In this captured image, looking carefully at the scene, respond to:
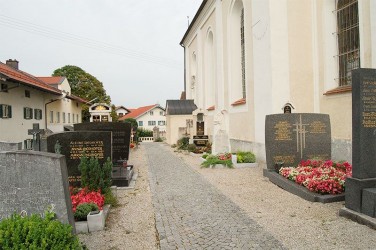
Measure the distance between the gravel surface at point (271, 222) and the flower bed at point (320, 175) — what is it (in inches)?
15.0

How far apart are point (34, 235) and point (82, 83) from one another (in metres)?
46.5

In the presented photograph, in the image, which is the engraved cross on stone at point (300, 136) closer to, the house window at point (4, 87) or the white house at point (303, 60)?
the white house at point (303, 60)

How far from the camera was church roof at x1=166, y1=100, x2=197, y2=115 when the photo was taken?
27142mm

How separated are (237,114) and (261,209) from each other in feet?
33.1

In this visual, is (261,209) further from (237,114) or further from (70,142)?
(237,114)

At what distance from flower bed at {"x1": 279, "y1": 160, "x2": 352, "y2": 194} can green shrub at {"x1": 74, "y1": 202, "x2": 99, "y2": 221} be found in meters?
4.51

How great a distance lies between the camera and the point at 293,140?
876 cm

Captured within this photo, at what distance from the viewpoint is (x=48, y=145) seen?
761cm

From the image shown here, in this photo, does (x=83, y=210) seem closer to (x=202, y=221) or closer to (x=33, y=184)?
(x=33, y=184)

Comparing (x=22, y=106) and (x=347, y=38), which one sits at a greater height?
(x=347, y=38)

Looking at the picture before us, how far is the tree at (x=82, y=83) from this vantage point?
151 ft

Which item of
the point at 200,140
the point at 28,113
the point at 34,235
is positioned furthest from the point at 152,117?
the point at 34,235

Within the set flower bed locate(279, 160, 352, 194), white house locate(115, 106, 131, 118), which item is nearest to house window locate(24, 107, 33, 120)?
flower bed locate(279, 160, 352, 194)

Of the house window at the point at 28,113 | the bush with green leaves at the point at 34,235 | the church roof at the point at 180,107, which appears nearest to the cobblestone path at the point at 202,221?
the bush with green leaves at the point at 34,235
